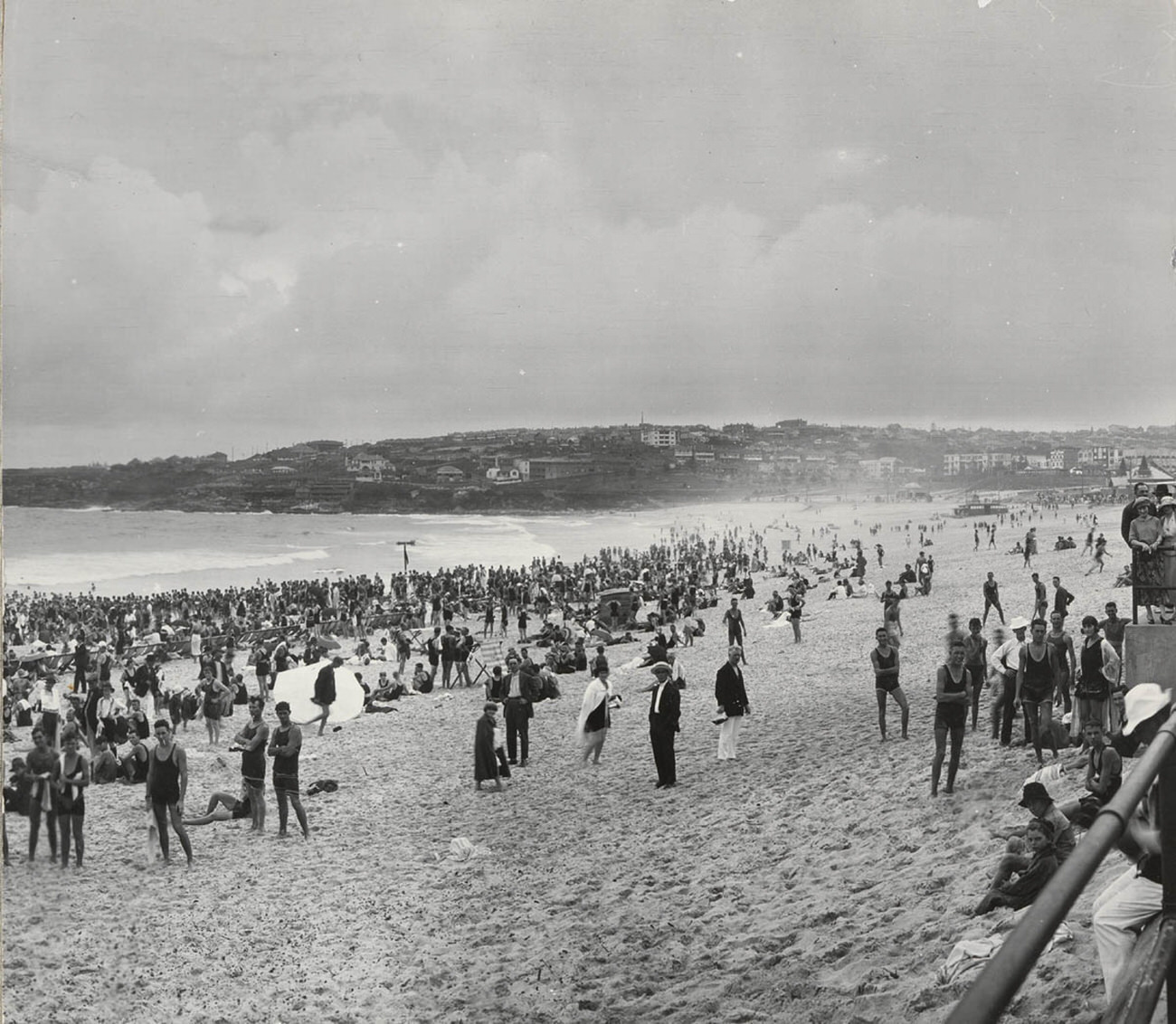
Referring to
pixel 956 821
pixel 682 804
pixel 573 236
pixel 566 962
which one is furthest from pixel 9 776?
pixel 573 236

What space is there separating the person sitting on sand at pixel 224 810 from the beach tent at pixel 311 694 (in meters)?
3.31

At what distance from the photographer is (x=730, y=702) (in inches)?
296

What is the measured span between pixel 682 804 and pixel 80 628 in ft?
46.4

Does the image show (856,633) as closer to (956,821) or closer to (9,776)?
(956,821)

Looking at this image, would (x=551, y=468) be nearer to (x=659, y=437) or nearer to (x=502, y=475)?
(x=502, y=475)

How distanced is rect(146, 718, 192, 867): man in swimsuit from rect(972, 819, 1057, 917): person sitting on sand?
4.70 metres

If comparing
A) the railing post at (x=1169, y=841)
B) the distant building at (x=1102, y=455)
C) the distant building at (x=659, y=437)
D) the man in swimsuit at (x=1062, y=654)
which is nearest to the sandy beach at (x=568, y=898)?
the man in swimsuit at (x=1062, y=654)

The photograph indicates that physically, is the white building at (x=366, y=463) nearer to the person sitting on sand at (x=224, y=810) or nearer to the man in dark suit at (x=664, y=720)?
the person sitting on sand at (x=224, y=810)

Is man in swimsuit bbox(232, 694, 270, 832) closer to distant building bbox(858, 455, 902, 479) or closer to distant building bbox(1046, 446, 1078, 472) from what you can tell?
distant building bbox(1046, 446, 1078, 472)

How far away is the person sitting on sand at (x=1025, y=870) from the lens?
3.68 m

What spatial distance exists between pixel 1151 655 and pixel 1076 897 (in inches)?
154

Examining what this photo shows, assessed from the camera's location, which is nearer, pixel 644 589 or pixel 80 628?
pixel 80 628

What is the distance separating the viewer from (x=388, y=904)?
5859 millimetres

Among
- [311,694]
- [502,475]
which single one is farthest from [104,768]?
[502,475]
